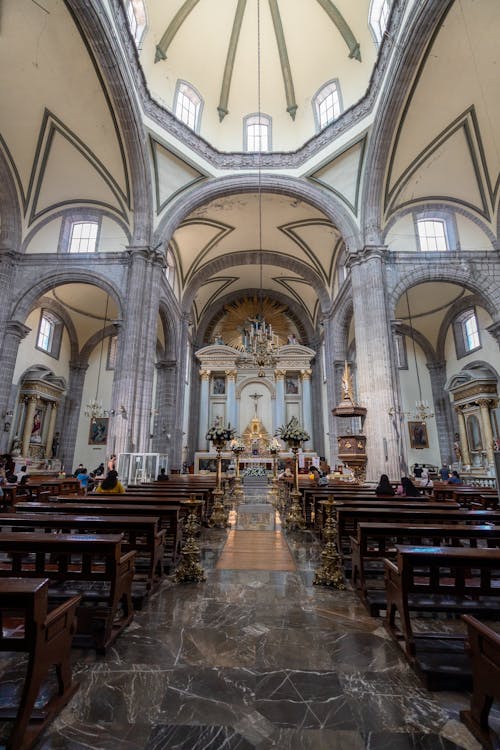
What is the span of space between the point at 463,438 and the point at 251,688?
1868 centimetres

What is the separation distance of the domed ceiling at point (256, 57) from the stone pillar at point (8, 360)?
10.5 m

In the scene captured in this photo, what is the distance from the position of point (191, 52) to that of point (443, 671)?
2029 centimetres

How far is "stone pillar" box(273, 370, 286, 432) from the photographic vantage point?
945 inches

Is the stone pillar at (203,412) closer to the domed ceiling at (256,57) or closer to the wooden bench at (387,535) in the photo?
the domed ceiling at (256,57)

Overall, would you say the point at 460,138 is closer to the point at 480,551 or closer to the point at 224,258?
the point at 224,258

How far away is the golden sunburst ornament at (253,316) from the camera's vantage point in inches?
1014

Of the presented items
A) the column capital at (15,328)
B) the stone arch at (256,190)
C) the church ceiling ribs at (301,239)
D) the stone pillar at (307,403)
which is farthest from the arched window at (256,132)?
the stone pillar at (307,403)

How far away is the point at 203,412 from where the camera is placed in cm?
2428

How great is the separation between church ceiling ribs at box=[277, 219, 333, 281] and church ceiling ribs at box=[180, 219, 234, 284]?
9.18ft

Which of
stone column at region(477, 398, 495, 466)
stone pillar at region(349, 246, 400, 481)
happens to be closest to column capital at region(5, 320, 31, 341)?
stone pillar at region(349, 246, 400, 481)

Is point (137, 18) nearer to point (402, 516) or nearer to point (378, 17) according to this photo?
point (378, 17)

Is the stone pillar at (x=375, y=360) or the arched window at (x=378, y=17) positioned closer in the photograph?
the stone pillar at (x=375, y=360)

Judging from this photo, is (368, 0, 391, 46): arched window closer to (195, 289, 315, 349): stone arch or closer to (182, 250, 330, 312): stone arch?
(182, 250, 330, 312): stone arch

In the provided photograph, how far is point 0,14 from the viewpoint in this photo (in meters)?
9.36
